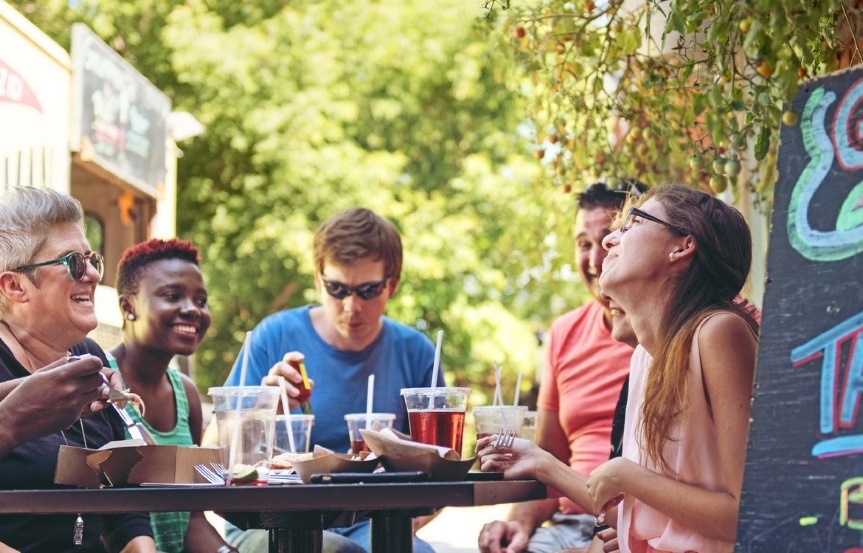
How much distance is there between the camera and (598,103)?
3963 millimetres

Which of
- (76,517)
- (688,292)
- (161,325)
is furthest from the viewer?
(161,325)

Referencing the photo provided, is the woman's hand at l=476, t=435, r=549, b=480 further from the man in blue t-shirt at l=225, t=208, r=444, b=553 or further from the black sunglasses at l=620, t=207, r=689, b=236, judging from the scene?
the man in blue t-shirt at l=225, t=208, r=444, b=553

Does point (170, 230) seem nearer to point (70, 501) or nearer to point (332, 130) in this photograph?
point (332, 130)

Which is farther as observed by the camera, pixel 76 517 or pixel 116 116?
pixel 116 116

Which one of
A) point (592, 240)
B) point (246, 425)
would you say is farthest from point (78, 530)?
point (592, 240)

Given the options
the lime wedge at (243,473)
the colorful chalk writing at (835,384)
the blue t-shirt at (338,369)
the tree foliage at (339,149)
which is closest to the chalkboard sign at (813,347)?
the colorful chalk writing at (835,384)

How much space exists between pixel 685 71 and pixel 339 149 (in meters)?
11.7

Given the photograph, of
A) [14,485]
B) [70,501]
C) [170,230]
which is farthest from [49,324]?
[170,230]

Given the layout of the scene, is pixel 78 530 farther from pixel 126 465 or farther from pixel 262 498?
pixel 262 498

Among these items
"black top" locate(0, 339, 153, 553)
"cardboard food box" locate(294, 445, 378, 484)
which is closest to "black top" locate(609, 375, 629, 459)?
"cardboard food box" locate(294, 445, 378, 484)

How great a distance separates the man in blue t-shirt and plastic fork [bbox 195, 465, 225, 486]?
3.87ft

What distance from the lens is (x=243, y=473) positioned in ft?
7.72

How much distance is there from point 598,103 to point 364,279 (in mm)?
1138

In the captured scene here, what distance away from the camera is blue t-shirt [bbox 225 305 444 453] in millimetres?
3922
